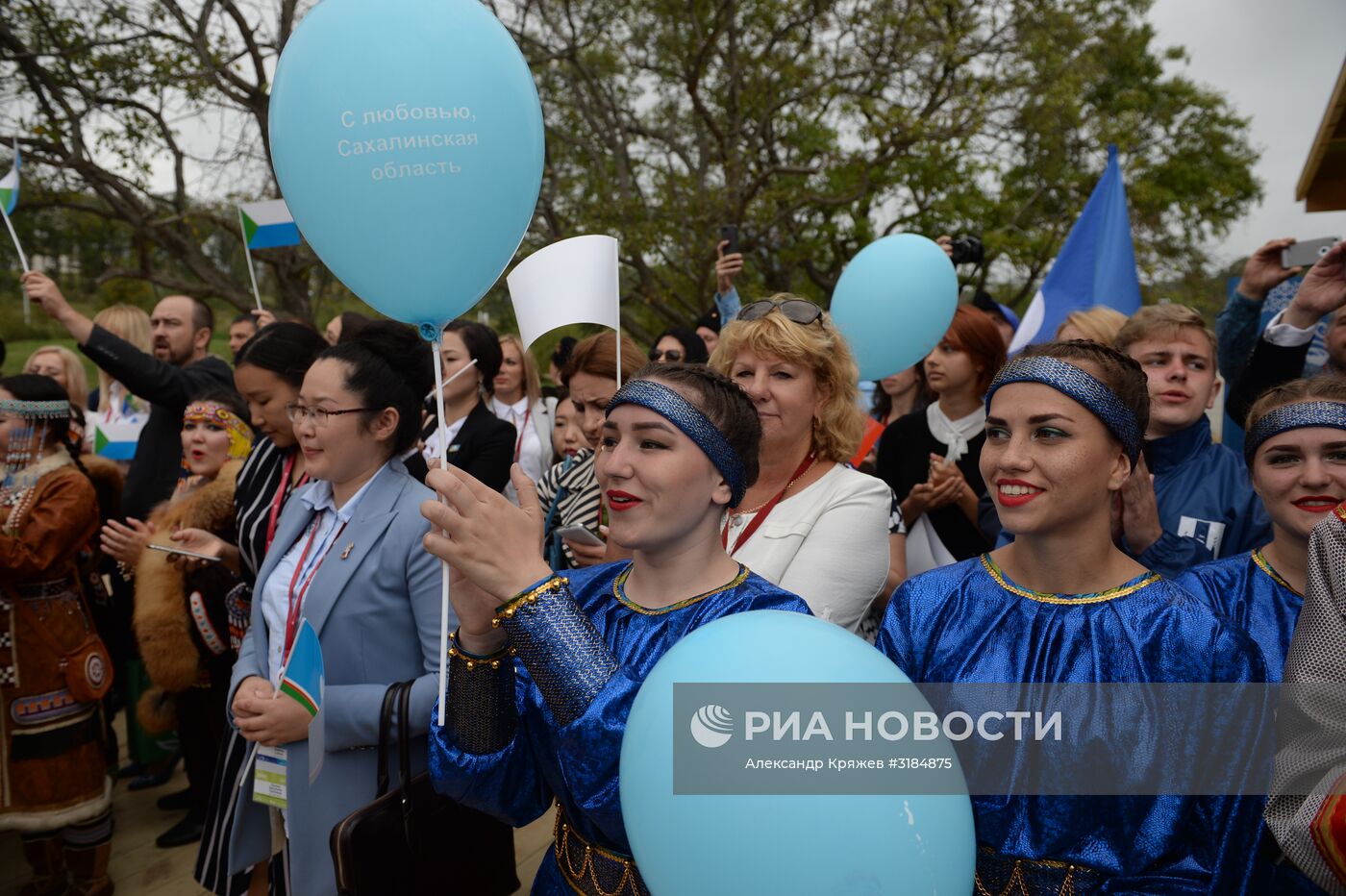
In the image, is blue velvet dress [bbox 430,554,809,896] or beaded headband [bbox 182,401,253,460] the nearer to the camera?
blue velvet dress [bbox 430,554,809,896]

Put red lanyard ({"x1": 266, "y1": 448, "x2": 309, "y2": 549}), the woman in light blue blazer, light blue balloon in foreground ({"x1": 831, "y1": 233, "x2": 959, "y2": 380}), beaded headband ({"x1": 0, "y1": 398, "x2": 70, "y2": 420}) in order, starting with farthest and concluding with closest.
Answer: light blue balloon in foreground ({"x1": 831, "y1": 233, "x2": 959, "y2": 380}) < beaded headband ({"x1": 0, "y1": 398, "x2": 70, "y2": 420}) < red lanyard ({"x1": 266, "y1": 448, "x2": 309, "y2": 549}) < the woman in light blue blazer

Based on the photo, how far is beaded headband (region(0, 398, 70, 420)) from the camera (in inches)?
135

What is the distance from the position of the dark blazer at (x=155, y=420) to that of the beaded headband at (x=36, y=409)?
1.48ft

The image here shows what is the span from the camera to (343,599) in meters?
2.38

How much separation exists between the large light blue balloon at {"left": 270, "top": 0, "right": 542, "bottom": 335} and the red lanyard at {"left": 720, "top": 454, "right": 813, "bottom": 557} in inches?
37.0

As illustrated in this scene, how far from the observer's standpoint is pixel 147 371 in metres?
4.11

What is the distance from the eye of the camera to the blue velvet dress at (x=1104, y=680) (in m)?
1.49

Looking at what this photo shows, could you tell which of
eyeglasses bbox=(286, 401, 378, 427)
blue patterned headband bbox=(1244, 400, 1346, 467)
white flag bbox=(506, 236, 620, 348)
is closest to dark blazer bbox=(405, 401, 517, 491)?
eyeglasses bbox=(286, 401, 378, 427)

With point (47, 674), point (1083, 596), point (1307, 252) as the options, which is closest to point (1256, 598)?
point (1083, 596)

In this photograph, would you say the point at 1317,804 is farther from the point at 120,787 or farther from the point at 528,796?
the point at 120,787

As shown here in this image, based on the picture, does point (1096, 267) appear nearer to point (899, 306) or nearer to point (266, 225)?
point (899, 306)

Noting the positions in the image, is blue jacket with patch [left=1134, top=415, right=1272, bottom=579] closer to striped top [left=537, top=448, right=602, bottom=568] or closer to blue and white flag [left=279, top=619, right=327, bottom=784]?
striped top [left=537, top=448, right=602, bottom=568]

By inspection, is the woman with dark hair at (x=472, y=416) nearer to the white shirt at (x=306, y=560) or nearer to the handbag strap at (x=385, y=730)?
the white shirt at (x=306, y=560)

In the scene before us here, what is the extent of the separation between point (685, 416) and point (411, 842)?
118cm
